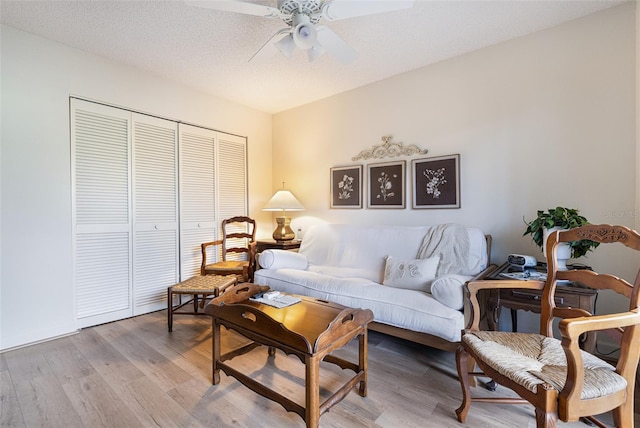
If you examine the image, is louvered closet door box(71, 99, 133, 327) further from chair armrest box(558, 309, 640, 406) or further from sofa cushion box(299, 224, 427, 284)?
chair armrest box(558, 309, 640, 406)

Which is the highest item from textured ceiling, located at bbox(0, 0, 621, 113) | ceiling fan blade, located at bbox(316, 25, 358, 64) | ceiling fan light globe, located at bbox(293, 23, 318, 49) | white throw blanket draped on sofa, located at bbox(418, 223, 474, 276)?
textured ceiling, located at bbox(0, 0, 621, 113)

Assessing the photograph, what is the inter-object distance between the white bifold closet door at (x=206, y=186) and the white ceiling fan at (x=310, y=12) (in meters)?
1.93

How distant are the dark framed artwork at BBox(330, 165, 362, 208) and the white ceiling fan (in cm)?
152

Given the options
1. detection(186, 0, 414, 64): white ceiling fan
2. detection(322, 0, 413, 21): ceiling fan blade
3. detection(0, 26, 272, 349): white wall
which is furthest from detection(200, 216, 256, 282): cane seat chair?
detection(322, 0, 413, 21): ceiling fan blade

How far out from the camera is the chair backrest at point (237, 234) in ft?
11.7

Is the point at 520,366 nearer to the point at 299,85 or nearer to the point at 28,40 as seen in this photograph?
the point at 299,85

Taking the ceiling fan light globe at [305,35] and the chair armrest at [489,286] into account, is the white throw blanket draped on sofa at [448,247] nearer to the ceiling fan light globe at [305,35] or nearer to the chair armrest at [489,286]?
the chair armrest at [489,286]

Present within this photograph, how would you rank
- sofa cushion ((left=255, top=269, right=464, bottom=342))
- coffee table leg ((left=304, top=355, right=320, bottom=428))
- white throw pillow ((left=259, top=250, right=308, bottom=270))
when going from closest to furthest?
1. coffee table leg ((left=304, top=355, right=320, bottom=428))
2. sofa cushion ((left=255, top=269, right=464, bottom=342))
3. white throw pillow ((left=259, top=250, right=308, bottom=270))

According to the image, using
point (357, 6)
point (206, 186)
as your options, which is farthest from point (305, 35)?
point (206, 186)

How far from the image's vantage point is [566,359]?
1.15 meters

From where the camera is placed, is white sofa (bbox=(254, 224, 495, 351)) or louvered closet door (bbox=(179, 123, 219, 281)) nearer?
white sofa (bbox=(254, 224, 495, 351))

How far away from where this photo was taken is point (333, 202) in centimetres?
360

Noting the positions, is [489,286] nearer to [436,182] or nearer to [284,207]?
[436,182]

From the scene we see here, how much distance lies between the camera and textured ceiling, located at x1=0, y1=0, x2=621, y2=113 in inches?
81.1
